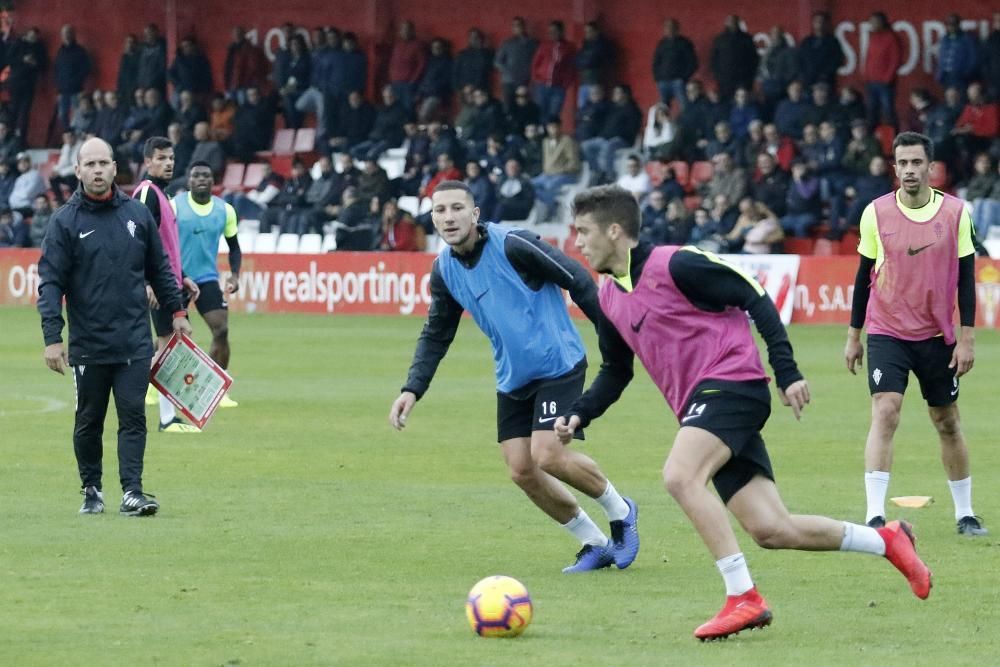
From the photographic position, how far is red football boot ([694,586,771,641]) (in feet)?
25.2

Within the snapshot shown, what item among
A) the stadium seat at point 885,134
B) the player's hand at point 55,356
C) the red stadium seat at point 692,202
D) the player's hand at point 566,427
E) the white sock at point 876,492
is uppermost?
the player's hand at point 566,427

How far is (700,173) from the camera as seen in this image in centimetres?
3281

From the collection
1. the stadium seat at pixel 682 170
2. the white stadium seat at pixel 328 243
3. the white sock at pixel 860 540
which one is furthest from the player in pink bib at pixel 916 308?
the white stadium seat at pixel 328 243

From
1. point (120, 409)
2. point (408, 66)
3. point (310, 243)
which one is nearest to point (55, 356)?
point (120, 409)

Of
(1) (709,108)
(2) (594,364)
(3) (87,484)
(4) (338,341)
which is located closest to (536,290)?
(3) (87,484)

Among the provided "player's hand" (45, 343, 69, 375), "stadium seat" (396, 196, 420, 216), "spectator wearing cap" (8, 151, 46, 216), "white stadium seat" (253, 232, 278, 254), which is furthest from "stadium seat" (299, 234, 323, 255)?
"player's hand" (45, 343, 69, 375)

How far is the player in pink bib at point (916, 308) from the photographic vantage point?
10578 mm

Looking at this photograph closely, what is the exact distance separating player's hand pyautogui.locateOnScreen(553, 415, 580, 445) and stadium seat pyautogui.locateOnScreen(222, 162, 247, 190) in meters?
30.9

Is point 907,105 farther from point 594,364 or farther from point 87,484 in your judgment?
point 87,484

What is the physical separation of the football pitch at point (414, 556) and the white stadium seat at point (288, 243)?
16.9 metres

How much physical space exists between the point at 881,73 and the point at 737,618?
25.8 meters

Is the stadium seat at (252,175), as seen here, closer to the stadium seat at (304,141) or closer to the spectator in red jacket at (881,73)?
the stadium seat at (304,141)

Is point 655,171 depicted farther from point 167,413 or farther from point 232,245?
point 167,413

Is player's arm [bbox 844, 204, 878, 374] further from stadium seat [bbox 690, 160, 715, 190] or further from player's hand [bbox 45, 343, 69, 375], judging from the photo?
stadium seat [bbox 690, 160, 715, 190]
